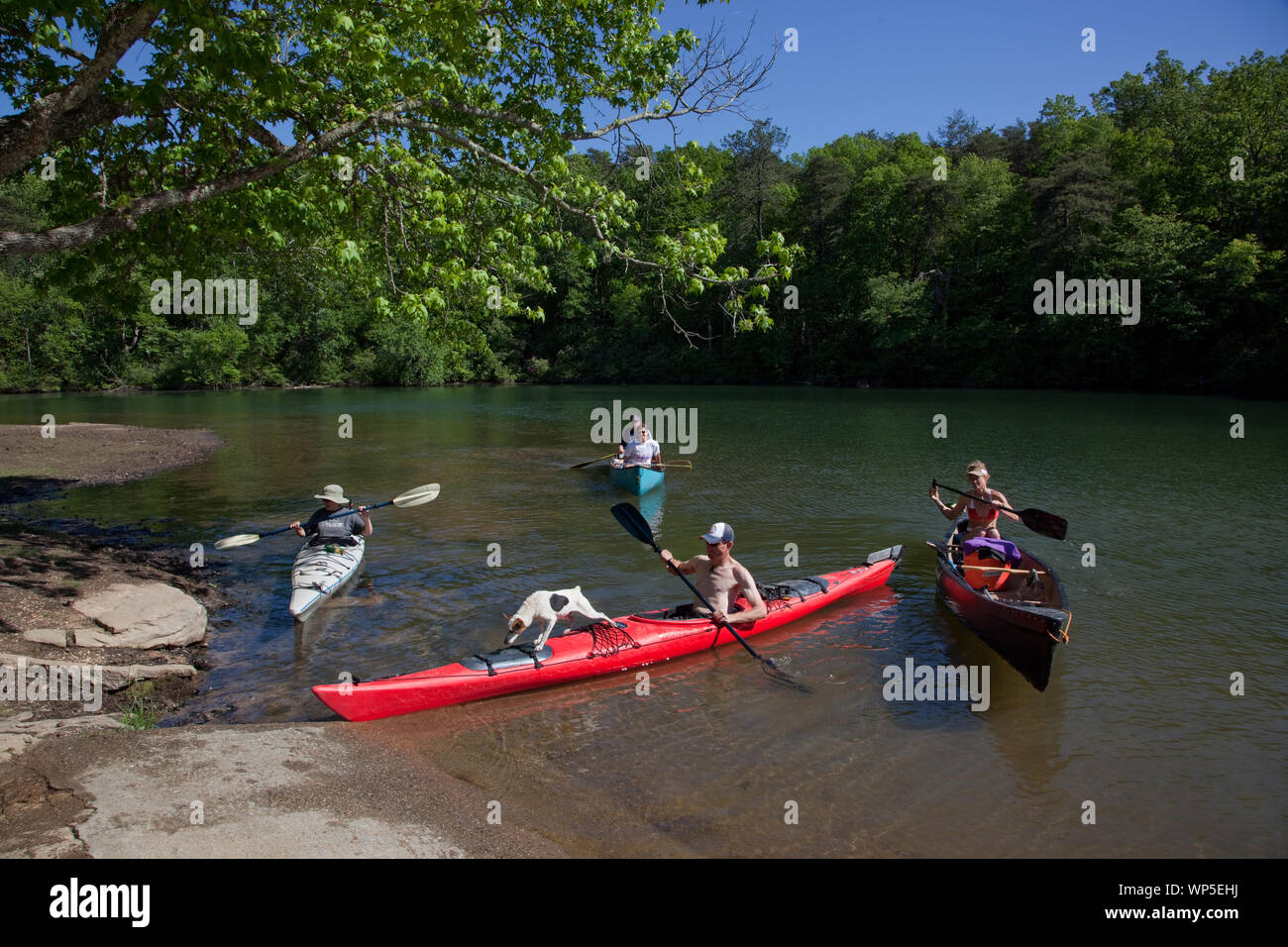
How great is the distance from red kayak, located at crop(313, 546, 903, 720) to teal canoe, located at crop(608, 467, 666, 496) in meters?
7.75

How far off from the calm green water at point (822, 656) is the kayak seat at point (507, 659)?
1.09 ft

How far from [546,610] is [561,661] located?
0.50m

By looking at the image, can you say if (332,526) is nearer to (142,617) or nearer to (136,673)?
(142,617)

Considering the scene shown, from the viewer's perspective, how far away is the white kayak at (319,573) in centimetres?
905

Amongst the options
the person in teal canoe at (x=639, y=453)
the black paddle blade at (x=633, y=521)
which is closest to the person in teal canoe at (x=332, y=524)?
the black paddle blade at (x=633, y=521)

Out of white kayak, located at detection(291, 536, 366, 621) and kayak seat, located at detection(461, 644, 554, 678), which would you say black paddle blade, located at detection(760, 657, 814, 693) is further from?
white kayak, located at detection(291, 536, 366, 621)

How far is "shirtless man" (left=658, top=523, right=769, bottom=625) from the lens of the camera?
27.5ft

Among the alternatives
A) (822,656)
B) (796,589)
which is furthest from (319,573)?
(822,656)

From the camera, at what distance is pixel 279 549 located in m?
12.6

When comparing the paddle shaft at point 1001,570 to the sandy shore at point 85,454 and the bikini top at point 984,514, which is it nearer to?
the bikini top at point 984,514

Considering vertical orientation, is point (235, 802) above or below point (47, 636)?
below

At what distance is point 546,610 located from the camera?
7.60m
